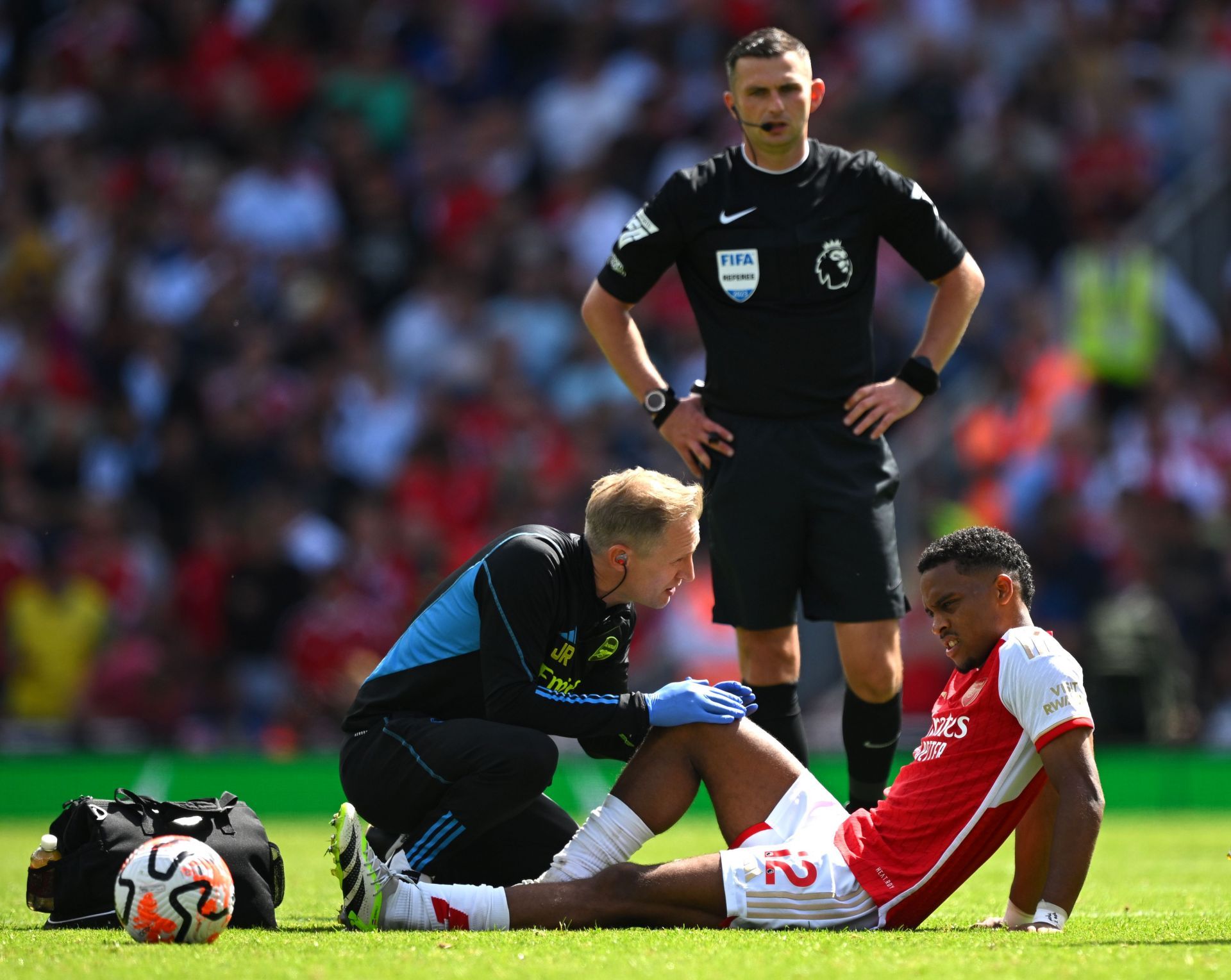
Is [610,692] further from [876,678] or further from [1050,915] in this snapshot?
[1050,915]

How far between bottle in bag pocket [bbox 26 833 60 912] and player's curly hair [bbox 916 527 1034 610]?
2.75 meters

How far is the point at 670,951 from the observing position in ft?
13.9

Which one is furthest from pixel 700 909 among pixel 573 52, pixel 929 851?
pixel 573 52

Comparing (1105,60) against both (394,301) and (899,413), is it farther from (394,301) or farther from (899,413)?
(899,413)

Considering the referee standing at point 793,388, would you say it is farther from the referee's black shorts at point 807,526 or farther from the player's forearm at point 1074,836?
the player's forearm at point 1074,836

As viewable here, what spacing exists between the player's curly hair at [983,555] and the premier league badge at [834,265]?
1.60m

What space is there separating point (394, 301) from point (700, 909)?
10.5 meters

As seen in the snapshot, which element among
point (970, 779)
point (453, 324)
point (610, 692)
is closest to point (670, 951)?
point (970, 779)

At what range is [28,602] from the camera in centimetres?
1261

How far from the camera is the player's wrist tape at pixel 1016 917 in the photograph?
187 inches

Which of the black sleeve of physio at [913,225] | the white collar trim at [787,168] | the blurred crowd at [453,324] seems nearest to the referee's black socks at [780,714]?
the black sleeve of physio at [913,225]

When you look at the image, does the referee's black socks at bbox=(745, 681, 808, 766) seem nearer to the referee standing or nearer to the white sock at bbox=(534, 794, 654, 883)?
the referee standing

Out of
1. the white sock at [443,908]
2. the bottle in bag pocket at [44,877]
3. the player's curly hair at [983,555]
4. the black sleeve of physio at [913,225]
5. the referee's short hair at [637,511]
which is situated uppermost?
the black sleeve of physio at [913,225]

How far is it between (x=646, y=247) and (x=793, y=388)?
Answer: 0.75 metres
